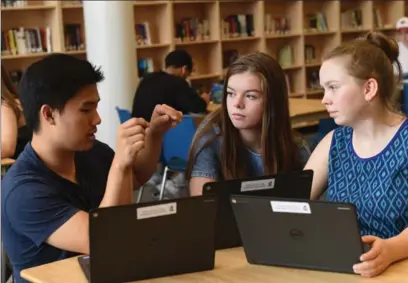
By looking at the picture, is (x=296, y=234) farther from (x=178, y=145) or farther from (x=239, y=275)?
(x=178, y=145)

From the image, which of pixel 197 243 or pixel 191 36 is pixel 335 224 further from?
pixel 191 36

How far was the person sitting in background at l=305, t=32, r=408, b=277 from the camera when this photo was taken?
6.47 feet

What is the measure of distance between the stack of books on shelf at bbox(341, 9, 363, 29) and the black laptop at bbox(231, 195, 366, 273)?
290 inches

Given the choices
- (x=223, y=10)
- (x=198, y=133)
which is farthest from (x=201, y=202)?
(x=223, y=10)

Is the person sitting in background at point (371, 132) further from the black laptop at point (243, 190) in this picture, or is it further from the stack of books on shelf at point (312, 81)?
the stack of books on shelf at point (312, 81)

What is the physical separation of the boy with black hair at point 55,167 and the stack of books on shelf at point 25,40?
4.31 meters

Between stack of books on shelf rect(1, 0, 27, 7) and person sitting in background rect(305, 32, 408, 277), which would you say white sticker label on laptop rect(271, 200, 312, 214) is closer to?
person sitting in background rect(305, 32, 408, 277)

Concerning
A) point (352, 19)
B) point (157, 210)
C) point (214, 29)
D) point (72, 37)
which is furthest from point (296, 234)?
point (352, 19)

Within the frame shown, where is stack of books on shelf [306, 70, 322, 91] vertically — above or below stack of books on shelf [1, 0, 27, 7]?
below

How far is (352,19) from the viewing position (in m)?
8.90

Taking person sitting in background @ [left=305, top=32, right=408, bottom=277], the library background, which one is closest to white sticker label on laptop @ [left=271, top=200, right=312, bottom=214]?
person sitting in background @ [left=305, top=32, right=408, bottom=277]

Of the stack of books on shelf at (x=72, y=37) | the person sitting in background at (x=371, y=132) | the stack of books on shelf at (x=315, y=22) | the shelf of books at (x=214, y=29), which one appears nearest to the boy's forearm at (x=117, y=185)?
the person sitting in background at (x=371, y=132)

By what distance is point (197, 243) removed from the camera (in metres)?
1.76

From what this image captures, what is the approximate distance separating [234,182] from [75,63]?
1.95 feet
